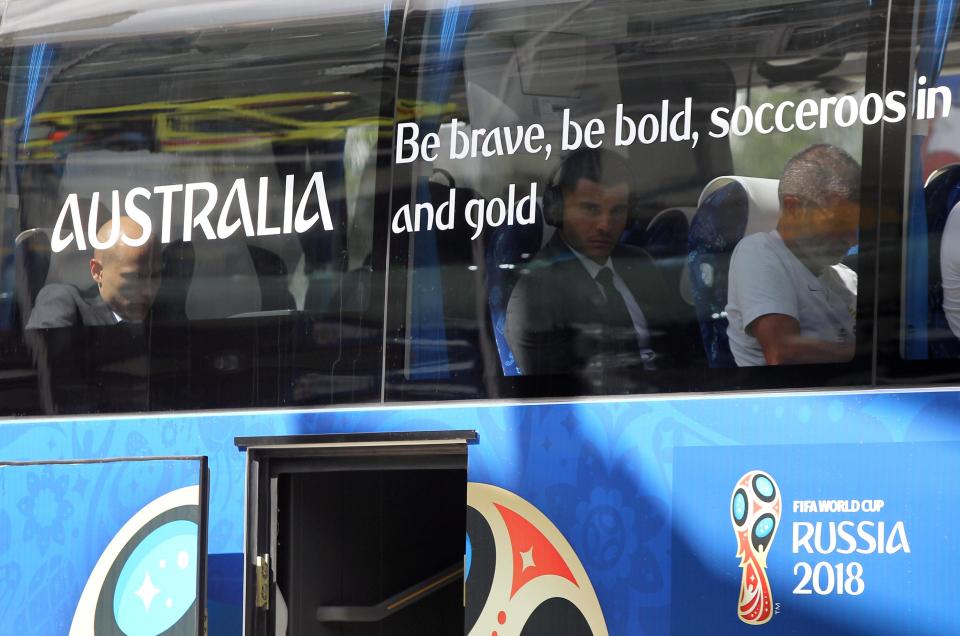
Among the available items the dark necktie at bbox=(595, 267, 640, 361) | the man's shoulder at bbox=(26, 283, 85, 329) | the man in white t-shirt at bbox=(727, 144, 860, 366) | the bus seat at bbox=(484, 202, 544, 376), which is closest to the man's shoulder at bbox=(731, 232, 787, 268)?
the man in white t-shirt at bbox=(727, 144, 860, 366)

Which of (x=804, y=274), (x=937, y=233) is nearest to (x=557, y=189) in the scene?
(x=804, y=274)

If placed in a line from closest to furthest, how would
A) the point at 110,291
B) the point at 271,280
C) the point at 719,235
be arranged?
the point at 719,235
the point at 271,280
the point at 110,291

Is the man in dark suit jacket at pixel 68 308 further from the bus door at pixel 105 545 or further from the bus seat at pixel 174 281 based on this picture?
the bus door at pixel 105 545

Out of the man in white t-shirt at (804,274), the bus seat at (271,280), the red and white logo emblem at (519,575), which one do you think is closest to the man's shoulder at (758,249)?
the man in white t-shirt at (804,274)

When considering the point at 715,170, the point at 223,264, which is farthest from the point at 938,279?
the point at 223,264

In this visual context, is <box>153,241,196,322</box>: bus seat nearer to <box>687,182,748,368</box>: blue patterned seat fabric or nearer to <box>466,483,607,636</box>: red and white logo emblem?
<box>466,483,607,636</box>: red and white logo emblem

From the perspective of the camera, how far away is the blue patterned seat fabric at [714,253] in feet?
15.9

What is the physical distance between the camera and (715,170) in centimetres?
489

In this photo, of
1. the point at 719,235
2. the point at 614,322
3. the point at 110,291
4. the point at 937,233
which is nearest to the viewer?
the point at 937,233

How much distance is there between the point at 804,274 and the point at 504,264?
1.04m

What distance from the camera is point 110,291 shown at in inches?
227

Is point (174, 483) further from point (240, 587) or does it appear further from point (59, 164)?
point (59, 164)

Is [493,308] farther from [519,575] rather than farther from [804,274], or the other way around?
[804,274]

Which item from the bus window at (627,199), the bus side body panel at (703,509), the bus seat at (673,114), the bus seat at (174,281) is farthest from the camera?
the bus seat at (174,281)
